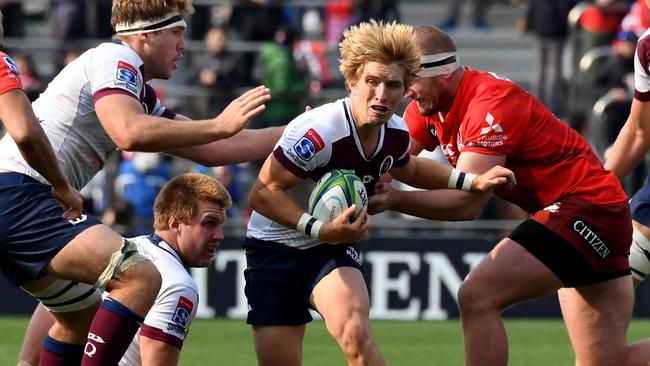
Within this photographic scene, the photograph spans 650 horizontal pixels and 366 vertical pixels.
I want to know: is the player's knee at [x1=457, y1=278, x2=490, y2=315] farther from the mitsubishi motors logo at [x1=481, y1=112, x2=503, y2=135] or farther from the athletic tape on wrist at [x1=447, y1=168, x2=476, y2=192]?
the mitsubishi motors logo at [x1=481, y1=112, x2=503, y2=135]

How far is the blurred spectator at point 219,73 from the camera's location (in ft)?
50.9

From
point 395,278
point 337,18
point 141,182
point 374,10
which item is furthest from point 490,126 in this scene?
point 337,18

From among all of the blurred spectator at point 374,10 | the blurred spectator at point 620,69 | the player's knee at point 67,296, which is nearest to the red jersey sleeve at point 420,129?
the player's knee at point 67,296

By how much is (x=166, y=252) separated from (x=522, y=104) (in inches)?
81.3

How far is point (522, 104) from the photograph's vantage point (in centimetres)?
719

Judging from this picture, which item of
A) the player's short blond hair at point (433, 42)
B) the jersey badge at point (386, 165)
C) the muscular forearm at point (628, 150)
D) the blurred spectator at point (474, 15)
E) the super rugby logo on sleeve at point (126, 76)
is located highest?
the super rugby logo on sleeve at point (126, 76)

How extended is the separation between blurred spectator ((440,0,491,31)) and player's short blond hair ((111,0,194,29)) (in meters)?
12.7

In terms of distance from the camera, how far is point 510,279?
22.9ft

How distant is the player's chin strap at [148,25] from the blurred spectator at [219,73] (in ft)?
28.4

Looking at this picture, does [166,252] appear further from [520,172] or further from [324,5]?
[324,5]

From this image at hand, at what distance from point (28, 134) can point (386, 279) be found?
8.12 m

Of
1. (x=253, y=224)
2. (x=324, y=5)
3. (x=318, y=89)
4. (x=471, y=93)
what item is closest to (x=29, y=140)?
(x=253, y=224)

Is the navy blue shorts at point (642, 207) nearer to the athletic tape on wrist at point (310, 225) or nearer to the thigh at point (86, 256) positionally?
the athletic tape on wrist at point (310, 225)

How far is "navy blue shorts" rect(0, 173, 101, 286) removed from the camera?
6.30 m
